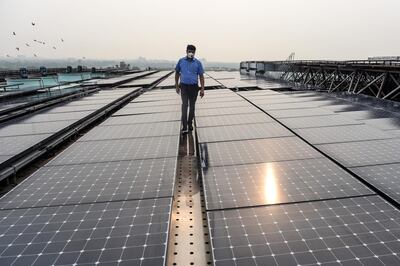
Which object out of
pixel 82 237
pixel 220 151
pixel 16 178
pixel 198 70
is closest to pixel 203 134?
pixel 220 151

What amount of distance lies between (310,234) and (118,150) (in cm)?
407

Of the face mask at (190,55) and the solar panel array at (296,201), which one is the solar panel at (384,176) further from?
the face mask at (190,55)

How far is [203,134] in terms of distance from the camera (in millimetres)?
6957

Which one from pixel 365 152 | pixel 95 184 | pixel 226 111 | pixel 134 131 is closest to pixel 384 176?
pixel 365 152

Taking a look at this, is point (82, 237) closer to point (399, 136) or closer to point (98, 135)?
point (98, 135)

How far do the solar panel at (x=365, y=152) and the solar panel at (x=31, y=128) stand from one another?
20.7ft

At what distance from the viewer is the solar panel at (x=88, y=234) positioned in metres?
2.70

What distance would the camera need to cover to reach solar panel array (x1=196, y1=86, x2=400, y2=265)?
8.77 ft

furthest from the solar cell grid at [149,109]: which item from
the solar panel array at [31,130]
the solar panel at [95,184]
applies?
the solar panel at [95,184]

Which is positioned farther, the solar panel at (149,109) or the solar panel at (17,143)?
the solar panel at (149,109)

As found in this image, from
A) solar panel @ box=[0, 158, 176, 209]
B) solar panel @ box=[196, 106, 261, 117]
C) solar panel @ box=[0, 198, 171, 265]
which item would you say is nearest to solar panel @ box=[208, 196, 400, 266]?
solar panel @ box=[0, 198, 171, 265]

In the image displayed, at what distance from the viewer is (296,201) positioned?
3.57 meters

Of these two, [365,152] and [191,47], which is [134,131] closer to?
[191,47]

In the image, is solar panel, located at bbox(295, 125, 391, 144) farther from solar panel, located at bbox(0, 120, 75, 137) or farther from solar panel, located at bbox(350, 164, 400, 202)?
solar panel, located at bbox(0, 120, 75, 137)
